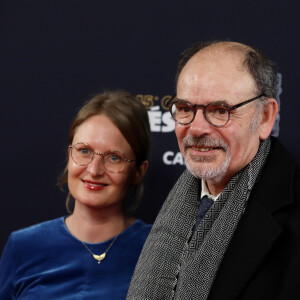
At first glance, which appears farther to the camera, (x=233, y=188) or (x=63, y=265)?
(x=63, y=265)

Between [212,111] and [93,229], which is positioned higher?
[212,111]

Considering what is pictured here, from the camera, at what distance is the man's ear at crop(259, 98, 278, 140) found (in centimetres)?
157

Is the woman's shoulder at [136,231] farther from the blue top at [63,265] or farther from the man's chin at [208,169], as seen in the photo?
the man's chin at [208,169]

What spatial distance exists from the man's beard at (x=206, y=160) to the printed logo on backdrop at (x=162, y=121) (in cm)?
57

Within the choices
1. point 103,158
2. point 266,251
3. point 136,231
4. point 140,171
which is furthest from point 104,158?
point 266,251

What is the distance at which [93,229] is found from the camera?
198 centimetres

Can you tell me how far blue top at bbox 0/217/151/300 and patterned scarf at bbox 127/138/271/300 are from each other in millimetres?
179

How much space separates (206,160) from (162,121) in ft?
2.08

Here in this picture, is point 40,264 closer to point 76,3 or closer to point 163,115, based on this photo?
point 163,115

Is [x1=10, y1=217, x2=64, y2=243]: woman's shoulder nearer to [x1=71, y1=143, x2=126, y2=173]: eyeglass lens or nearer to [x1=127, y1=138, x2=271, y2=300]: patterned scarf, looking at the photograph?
[x1=71, y1=143, x2=126, y2=173]: eyeglass lens

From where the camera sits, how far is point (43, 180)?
7.75 feet

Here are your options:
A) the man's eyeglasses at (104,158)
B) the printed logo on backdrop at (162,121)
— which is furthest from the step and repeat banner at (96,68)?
the man's eyeglasses at (104,158)

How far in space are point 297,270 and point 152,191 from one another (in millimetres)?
942

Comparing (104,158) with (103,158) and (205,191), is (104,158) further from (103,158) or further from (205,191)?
(205,191)
